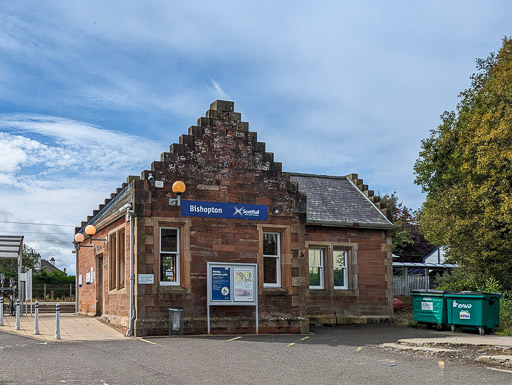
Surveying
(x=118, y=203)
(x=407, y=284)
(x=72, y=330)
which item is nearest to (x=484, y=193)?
(x=407, y=284)

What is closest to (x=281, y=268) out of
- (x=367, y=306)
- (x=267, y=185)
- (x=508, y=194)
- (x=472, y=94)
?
(x=267, y=185)

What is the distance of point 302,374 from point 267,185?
1005 centimetres

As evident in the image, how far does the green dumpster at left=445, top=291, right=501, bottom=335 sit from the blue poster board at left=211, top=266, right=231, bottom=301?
24.4 ft

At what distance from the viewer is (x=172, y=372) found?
11234 mm

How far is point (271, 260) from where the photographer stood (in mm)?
20938

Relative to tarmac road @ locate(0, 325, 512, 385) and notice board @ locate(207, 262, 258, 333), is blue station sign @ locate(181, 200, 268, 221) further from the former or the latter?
tarmac road @ locate(0, 325, 512, 385)

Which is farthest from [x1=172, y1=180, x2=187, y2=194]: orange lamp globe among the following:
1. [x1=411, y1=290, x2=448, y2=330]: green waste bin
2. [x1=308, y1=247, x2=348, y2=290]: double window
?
[x1=411, y1=290, x2=448, y2=330]: green waste bin

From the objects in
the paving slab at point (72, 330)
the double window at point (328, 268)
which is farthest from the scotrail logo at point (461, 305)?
the paving slab at point (72, 330)

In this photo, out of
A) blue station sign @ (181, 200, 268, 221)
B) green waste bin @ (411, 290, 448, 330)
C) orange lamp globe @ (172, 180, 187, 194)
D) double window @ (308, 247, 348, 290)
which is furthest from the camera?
double window @ (308, 247, 348, 290)

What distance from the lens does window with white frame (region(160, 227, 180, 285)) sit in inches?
758

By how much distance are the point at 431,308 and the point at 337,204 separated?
6897 mm

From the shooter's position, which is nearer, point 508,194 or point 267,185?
point 267,185

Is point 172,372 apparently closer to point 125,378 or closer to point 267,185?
point 125,378

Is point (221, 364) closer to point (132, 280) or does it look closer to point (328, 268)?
point (132, 280)
